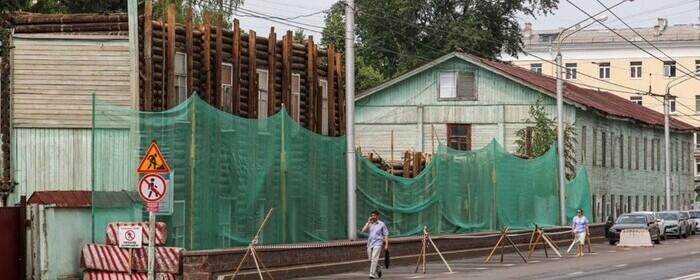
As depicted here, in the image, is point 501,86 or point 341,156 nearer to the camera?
point 341,156

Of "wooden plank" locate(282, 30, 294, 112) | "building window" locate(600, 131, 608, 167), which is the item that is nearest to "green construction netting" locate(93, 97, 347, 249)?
"wooden plank" locate(282, 30, 294, 112)

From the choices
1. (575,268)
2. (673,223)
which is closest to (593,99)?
(673,223)

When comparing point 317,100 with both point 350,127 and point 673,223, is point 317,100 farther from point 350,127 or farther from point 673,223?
point 673,223

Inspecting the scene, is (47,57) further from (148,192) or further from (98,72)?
(148,192)

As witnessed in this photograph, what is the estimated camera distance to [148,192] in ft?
75.6

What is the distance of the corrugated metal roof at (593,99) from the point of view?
6375 cm

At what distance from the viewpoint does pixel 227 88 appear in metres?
37.6

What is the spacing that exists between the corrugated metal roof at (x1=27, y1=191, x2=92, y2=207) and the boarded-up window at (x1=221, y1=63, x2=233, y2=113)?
9.49 meters

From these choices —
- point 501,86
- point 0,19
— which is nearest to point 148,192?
point 0,19

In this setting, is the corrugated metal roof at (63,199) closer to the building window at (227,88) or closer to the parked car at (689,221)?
the building window at (227,88)

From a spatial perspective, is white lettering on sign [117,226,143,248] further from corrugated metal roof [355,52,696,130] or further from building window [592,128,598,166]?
building window [592,128,598,166]

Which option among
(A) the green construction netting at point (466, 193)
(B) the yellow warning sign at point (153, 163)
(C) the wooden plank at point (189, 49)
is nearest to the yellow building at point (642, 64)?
(A) the green construction netting at point (466, 193)

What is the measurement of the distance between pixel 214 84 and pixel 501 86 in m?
29.2

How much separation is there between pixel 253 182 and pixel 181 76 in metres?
5.62
